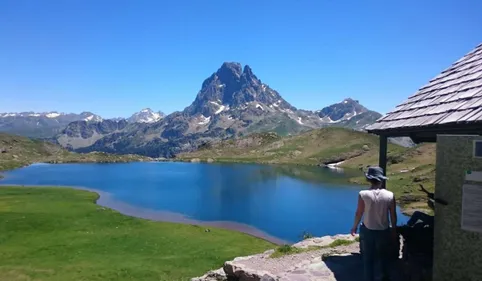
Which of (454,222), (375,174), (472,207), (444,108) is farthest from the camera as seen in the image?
(444,108)

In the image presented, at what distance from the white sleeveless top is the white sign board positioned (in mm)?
1990

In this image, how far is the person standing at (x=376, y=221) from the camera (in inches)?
Answer: 466

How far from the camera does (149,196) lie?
91062 millimetres

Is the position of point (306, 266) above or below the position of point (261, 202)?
above

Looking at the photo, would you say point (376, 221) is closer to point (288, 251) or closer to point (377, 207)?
point (377, 207)

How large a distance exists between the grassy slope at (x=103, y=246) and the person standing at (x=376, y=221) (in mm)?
19207

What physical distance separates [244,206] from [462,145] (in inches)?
2741

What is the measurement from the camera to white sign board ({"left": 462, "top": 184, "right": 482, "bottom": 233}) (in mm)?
10188

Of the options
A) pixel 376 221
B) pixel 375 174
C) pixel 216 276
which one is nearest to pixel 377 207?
pixel 376 221

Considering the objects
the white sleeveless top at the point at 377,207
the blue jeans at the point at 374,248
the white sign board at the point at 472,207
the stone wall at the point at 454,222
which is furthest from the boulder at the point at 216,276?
the white sign board at the point at 472,207

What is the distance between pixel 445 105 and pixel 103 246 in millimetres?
35738

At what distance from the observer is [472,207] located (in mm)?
10297

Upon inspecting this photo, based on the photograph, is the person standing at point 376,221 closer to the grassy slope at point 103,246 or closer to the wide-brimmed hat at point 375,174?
the wide-brimmed hat at point 375,174

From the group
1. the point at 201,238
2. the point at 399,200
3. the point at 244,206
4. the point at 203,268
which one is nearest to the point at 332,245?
the point at 203,268
